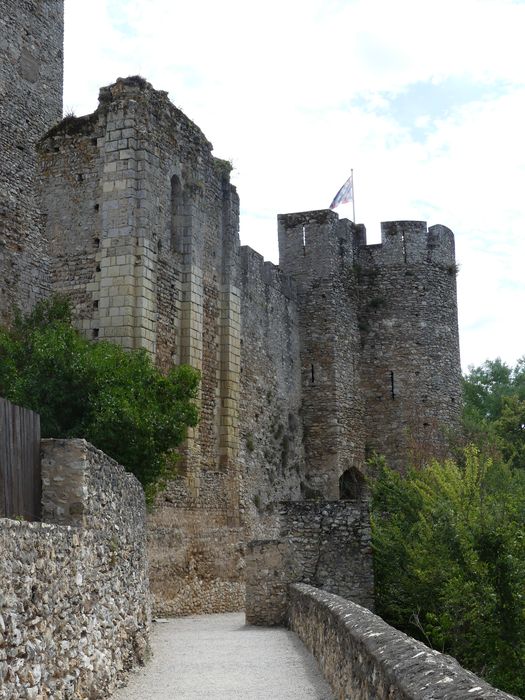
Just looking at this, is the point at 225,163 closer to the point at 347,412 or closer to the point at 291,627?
the point at 347,412

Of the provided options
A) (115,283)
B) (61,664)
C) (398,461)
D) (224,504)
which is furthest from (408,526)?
(398,461)

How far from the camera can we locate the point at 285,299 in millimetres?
29297

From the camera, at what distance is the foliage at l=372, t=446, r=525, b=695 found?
42.9 ft

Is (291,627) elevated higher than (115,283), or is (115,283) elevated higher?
(115,283)

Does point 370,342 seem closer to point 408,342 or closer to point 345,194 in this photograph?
point 408,342

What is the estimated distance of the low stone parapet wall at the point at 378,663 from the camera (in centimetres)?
473

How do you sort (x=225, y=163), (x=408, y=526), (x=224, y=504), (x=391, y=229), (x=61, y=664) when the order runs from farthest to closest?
(x=391, y=229) < (x=225, y=163) < (x=224, y=504) < (x=408, y=526) < (x=61, y=664)

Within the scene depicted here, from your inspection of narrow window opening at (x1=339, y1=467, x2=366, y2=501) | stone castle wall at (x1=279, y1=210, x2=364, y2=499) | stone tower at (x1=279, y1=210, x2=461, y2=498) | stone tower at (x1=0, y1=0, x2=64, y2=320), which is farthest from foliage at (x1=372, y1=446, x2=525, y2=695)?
narrow window opening at (x1=339, y1=467, x2=366, y2=501)

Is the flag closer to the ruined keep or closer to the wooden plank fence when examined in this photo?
the ruined keep

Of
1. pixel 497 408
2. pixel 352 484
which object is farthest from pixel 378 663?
pixel 497 408

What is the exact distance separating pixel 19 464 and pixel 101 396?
8.03 metres

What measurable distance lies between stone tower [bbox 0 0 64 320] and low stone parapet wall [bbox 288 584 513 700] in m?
10.6

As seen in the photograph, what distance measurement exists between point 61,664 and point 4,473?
4.82ft

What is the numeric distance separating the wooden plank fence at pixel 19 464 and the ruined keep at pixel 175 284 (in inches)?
409
